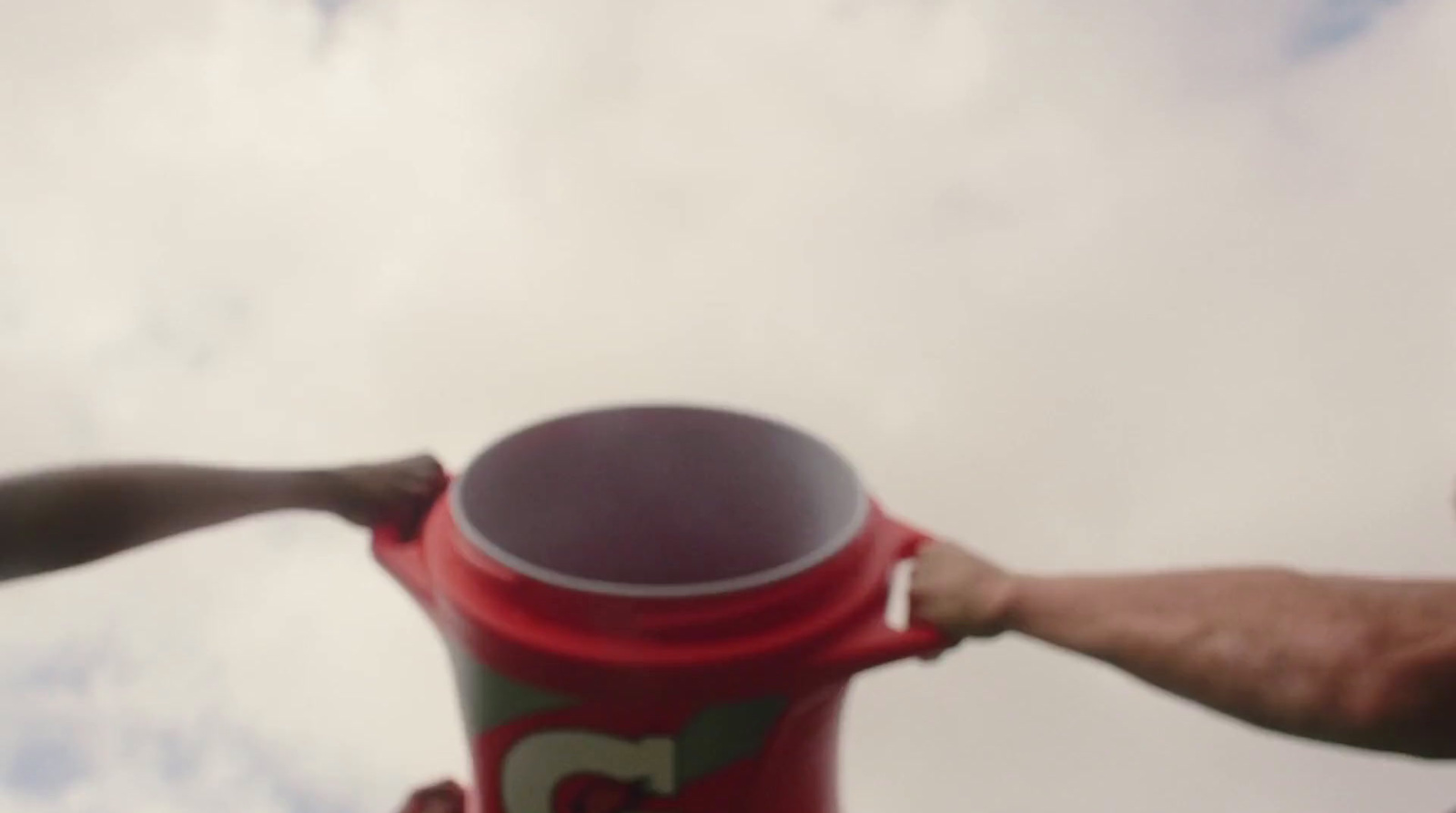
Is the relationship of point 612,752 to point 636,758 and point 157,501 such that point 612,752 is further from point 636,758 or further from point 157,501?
point 157,501

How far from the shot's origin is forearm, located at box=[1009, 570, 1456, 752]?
14.8 inches

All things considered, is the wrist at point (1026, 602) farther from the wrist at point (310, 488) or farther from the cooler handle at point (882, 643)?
the wrist at point (310, 488)

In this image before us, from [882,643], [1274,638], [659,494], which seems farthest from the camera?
[659,494]

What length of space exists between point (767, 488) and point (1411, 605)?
303 mm

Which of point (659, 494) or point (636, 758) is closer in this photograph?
point (636, 758)

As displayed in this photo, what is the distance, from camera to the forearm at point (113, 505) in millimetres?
521

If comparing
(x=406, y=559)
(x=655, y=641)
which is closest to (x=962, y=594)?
(x=655, y=641)

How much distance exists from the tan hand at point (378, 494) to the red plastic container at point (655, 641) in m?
0.02

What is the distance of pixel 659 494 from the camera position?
0.65 m

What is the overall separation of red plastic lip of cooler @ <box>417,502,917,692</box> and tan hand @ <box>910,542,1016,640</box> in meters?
0.03

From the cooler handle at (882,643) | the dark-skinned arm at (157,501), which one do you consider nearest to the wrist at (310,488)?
the dark-skinned arm at (157,501)

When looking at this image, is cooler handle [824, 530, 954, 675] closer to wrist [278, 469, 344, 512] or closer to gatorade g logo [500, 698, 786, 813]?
gatorade g logo [500, 698, 786, 813]

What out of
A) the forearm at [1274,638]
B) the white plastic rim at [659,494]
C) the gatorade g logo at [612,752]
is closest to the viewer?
the forearm at [1274,638]

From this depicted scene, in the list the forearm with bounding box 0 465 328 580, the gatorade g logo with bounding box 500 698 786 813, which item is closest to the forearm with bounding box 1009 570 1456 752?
the gatorade g logo with bounding box 500 698 786 813
